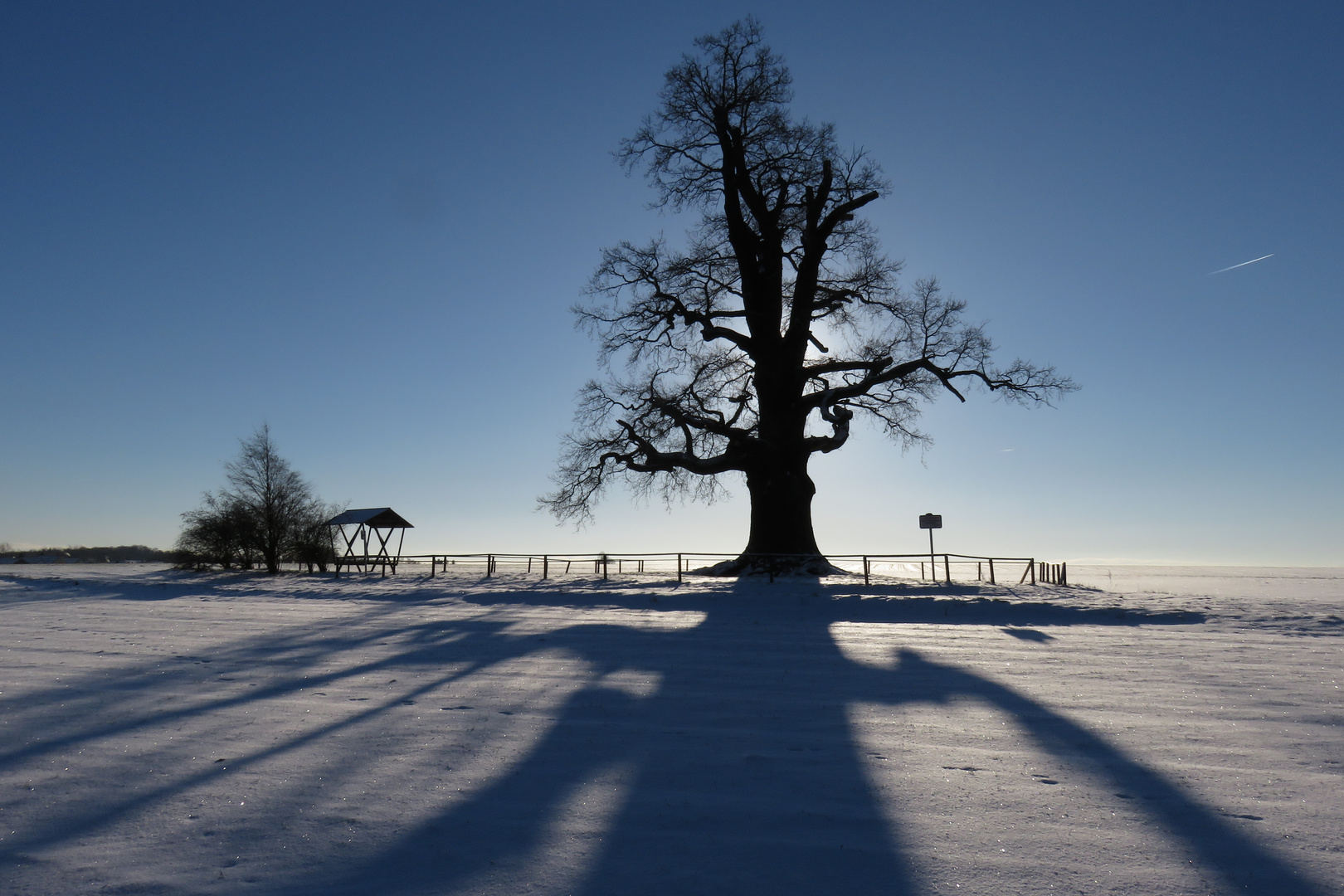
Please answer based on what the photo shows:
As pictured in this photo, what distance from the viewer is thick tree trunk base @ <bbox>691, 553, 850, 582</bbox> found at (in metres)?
22.1

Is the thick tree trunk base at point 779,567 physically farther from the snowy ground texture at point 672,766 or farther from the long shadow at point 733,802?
the long shadow at point 733,802

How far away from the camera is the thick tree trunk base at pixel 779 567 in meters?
22.1

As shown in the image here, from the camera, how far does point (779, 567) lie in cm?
2248

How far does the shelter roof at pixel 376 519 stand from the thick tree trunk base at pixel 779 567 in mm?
18005

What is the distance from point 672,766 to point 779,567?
1795 centimetres

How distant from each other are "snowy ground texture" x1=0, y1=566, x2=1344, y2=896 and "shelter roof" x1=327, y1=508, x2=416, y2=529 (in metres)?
24.9

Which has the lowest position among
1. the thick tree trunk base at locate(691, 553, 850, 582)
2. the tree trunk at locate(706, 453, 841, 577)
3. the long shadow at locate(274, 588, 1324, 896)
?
the long shadow at locate(274, 588, 1324, 896)

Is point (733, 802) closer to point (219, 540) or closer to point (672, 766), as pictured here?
point (672, 766)

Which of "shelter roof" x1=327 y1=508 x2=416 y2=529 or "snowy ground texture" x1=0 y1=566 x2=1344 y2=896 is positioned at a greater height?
"shelter roof" x1=327 y1=508 x2=416 y2=529

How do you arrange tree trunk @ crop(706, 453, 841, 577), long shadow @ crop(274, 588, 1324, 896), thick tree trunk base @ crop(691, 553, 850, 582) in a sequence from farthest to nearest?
tree trunk @ crop(706, 453, 841, 577) → thick tree trunk base @ crop(691, 553, 850, 582) → long shadow @ crop(274, 588, 1324, 896)

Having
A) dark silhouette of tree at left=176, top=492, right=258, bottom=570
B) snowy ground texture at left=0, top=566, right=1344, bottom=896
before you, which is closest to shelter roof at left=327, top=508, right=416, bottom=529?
dark silhouette of tree at left=176, top=492, right=258, bottom=570

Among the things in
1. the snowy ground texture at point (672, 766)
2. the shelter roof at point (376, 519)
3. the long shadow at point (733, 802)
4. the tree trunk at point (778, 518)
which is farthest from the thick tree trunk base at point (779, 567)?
the shelter roof at point (376, 519)

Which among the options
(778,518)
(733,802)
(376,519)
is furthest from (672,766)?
(376,519)

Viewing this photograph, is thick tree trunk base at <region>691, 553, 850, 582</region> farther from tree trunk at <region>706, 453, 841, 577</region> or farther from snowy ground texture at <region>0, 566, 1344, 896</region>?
snowy ground texture at <region>0, 566, 1344, 896</region>
